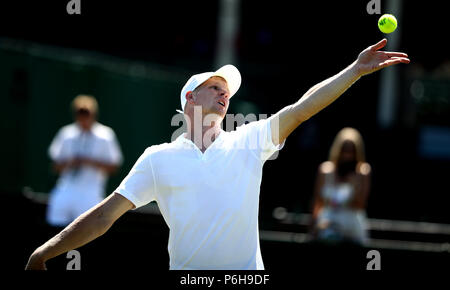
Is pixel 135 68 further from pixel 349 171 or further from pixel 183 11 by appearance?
pixel 349 171

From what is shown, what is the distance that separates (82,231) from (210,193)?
0.69 meters

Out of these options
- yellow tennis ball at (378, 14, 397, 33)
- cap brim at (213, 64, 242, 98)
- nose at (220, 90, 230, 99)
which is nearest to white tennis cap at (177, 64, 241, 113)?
cap brim at (213, 64, 242, 98)

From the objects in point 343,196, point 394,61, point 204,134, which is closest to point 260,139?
point 204,134

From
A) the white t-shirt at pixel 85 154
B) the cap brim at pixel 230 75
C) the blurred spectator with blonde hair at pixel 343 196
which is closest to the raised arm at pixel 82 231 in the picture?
the cap brim at pixel 230 75

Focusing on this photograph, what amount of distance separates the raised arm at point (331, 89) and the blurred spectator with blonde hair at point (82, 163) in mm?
4912

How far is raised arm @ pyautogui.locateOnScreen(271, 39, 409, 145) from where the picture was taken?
410 centimetres

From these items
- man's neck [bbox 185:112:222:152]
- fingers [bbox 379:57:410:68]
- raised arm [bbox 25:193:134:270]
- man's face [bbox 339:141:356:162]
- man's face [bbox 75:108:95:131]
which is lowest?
raised arm [bbox 25:193:134:270]

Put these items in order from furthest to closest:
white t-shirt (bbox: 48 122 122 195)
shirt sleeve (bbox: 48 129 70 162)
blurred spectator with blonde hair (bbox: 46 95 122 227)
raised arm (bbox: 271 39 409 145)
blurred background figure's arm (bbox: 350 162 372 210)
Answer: shirt sleeve (bbox: 48 129 70 162) < white t-shirt (bbox: 48 122 122 195) < blurred spectator with blonde hair (bbox: 46 95 122 227) < blurred background figure's arm (bbox: 350 162 372 210) < raised arm (bbox: 271 39 409 145)

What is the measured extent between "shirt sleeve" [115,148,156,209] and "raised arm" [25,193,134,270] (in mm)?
39

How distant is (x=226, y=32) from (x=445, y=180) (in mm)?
4658

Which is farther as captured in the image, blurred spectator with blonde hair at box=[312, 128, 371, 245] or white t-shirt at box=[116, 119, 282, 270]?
blurred spectator with blonde hair at box=[312, 128, 371, 245]

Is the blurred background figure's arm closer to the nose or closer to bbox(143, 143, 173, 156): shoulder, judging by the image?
the nose

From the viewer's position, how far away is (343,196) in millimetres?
8078

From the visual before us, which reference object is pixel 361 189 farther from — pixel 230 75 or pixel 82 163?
Answer: pixel 230 75
